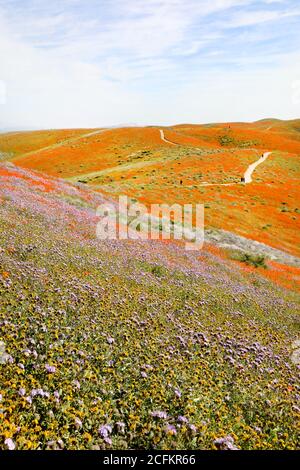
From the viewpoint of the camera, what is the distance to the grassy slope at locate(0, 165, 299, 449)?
4391 millimetres

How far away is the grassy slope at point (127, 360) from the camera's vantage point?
439 centimetres

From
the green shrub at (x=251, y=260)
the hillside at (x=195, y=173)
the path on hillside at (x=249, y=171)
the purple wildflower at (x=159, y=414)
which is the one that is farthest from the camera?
the path on hillside at (x=249, y=171)

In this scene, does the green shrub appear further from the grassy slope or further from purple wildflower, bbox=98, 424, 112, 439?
purple wildflower, bbox=98, 424, 112, 439

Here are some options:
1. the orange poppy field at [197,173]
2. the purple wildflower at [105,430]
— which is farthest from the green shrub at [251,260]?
the purple wildflower at [105,430]

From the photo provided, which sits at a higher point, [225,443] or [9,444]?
[9,444]

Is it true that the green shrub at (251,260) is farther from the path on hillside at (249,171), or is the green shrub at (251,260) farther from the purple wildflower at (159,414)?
the path on hillside at (249,171)

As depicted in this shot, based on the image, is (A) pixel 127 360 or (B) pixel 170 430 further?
(A) pixel 127 360

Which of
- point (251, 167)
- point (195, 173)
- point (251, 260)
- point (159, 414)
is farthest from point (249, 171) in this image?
point (159, 414)

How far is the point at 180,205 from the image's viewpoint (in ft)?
150

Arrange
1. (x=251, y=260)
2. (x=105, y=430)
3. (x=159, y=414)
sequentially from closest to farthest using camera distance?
(x=105, y=430), (x=159, y=414), (x=251, y=260)

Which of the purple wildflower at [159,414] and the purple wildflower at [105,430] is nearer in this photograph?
the purple wildflower at [105,430]

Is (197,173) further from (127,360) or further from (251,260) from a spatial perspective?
(127,360)

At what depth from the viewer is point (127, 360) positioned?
5.79m
